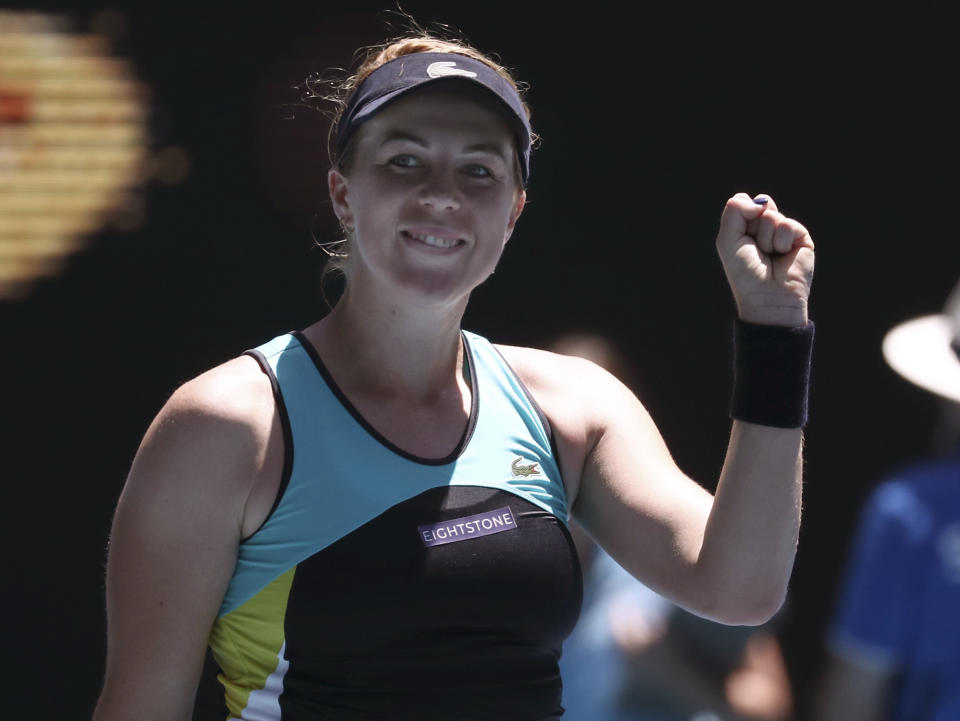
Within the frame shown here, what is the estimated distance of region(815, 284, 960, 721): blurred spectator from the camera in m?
2.62

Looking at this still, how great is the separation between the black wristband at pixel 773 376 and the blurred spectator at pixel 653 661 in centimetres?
129

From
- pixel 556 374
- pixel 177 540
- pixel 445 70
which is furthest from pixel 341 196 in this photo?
pixel 177 540

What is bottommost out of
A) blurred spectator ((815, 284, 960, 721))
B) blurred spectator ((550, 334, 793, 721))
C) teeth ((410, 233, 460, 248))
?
blurred spectator ((550, 334, 793, 721))

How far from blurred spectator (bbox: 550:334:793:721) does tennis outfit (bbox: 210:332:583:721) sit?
1.28m

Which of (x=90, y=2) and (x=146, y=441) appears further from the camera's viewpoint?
(x=90, y=2)

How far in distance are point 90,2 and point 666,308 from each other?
6.22ft

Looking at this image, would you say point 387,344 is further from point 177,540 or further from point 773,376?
point 773,376

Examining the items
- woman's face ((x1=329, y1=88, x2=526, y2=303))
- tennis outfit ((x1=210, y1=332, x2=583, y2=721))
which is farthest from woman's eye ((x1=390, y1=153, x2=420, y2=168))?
tennis outfit ((x1=210, y1=332, x2=583, y2=721))

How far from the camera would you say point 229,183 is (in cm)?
380

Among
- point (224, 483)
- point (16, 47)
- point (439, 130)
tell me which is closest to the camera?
point (224, 483)

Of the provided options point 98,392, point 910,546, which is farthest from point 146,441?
point 98,392

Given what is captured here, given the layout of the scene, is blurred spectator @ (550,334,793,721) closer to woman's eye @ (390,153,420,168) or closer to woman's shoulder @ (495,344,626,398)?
woman's shoulder @ (495,344,626,398)

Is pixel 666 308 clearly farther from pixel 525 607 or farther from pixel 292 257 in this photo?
pixel 525 607

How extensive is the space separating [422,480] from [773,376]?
1.60ft
